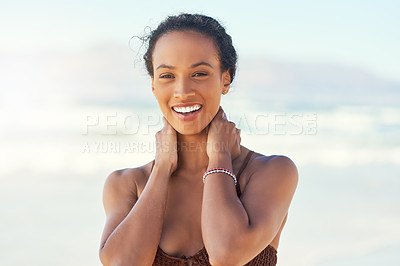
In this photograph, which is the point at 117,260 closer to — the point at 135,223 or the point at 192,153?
the point at 135,223

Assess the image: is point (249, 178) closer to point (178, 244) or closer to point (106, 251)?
point (178, 244)

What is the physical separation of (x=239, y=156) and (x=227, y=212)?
1.93 feet

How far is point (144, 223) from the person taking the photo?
300cm

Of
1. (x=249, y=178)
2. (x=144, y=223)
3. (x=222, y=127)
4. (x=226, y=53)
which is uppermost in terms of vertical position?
Answer: (x=226, y=53)

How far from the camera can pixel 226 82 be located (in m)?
3.45

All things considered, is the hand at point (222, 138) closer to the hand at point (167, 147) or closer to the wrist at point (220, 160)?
the wrist at point (220, 160)

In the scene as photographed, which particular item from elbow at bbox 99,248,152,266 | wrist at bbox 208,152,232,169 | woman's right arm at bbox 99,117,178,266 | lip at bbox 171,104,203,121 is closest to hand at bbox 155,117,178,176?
woman's right arm at bbox 99,117,178,266

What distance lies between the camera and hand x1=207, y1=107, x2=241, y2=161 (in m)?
3.17

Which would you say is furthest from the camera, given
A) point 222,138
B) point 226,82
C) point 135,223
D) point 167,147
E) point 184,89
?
point 226,82

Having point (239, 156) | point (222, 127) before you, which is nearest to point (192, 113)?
point (222, 127)

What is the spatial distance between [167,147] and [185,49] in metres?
0.62

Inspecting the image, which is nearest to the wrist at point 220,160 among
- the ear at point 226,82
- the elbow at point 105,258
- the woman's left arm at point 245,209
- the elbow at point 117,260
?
the woman's left arm at point 245,209

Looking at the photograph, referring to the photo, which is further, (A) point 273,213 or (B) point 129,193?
(B) point 129,193

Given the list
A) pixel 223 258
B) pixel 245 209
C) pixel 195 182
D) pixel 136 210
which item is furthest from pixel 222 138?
pixel 223 258
